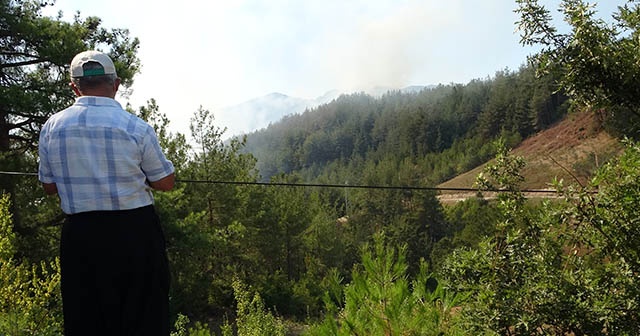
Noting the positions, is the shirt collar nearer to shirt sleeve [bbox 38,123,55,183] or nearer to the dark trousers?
shirt sleeve [bbox 38,123,55,183]

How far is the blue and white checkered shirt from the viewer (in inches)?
61.9

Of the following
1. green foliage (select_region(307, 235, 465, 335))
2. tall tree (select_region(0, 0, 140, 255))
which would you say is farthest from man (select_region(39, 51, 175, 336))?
tall tree (select_region(0, 0, 140, 255))

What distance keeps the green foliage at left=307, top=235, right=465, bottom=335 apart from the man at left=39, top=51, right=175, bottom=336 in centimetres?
80

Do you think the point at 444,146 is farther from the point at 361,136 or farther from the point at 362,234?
the point at 362,234

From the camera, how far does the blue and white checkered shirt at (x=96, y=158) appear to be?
5.16 feet

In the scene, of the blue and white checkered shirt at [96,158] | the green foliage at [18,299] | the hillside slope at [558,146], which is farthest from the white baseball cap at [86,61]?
the hillside slope at [558,146]

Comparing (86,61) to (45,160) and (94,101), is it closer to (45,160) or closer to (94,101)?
(94,101)

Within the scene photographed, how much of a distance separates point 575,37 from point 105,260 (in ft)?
9.22

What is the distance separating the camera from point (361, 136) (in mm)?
122250

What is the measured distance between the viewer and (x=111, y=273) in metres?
1.57

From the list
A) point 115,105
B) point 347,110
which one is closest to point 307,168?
point 347,110

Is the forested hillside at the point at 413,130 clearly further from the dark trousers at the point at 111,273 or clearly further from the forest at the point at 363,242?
the dark trousers at the point at 111,273

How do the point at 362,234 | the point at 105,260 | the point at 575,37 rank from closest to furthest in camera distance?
the point at 105,260
the point at 575,37
the point at 362,234

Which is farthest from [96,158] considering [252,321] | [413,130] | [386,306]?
[413,130]
